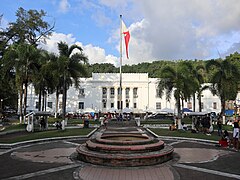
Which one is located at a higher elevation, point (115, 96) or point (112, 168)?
point (115, 96)

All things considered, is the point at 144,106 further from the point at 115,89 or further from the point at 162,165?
the point at 162,165

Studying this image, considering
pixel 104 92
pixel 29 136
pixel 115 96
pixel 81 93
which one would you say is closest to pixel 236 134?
pixel 29 136

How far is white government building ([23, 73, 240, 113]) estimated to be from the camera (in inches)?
2101

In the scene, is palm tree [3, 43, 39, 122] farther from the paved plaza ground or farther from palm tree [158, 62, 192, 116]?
the paved plaza ground

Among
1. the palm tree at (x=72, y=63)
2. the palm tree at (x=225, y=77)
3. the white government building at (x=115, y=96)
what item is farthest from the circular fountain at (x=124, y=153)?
the white government building at (x=115, y=96)

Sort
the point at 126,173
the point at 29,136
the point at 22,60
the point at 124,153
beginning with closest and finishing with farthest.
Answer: the point at 126,173, the point at 124,153, the point at 29,136, the point at 22,60

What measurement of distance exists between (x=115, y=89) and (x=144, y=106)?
308 inches

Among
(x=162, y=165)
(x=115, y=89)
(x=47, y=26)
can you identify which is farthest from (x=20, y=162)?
(x=115, y=89)

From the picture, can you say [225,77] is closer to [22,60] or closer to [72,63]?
[72,63]

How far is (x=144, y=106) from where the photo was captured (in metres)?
54.3

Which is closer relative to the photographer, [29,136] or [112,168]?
[112,168]

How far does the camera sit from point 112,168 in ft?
28.7

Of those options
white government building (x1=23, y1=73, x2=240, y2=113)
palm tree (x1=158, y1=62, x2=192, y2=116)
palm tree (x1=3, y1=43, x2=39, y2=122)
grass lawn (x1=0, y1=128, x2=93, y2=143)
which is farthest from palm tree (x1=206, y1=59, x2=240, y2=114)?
white government building (x1=23, y1=73, x2=240, y2=113)

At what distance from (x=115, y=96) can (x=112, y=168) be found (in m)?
45.9
